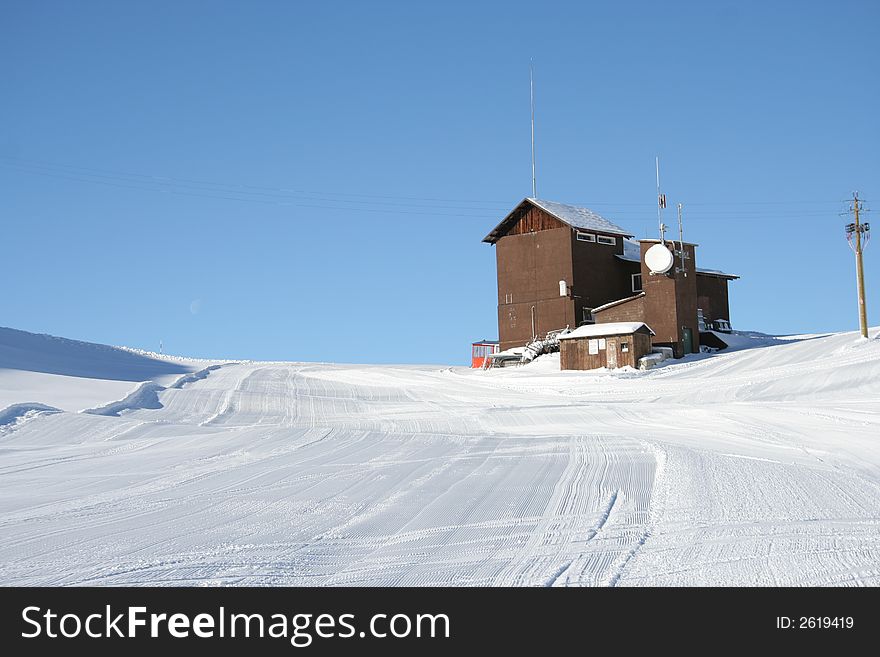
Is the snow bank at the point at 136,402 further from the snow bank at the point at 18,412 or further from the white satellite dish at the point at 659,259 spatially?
the white satellite dish at the point at 659,259

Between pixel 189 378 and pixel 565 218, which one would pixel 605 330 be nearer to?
pixel 565 218

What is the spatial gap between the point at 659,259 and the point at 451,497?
38.4m

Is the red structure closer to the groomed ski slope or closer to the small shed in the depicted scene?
the small shed

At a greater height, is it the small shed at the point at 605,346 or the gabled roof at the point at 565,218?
the gabled roof at the point at 565,218

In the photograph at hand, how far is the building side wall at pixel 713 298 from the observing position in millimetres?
56719

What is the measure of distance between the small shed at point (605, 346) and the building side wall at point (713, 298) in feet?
41.8

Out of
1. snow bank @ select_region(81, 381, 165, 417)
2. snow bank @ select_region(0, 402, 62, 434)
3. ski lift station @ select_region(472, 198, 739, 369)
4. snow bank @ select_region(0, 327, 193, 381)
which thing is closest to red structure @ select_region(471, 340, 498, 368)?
ski lift station @ select_region(472, 198, 739, 369)

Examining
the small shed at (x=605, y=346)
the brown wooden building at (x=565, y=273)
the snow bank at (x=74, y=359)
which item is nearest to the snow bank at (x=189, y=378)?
the snow bank at (x=74, y=359)

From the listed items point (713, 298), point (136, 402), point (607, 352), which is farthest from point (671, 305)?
point (136, 402)

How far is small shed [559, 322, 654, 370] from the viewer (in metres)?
42.6

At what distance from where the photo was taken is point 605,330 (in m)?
43.7

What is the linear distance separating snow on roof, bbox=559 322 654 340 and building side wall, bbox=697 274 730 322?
12715 millimetres
